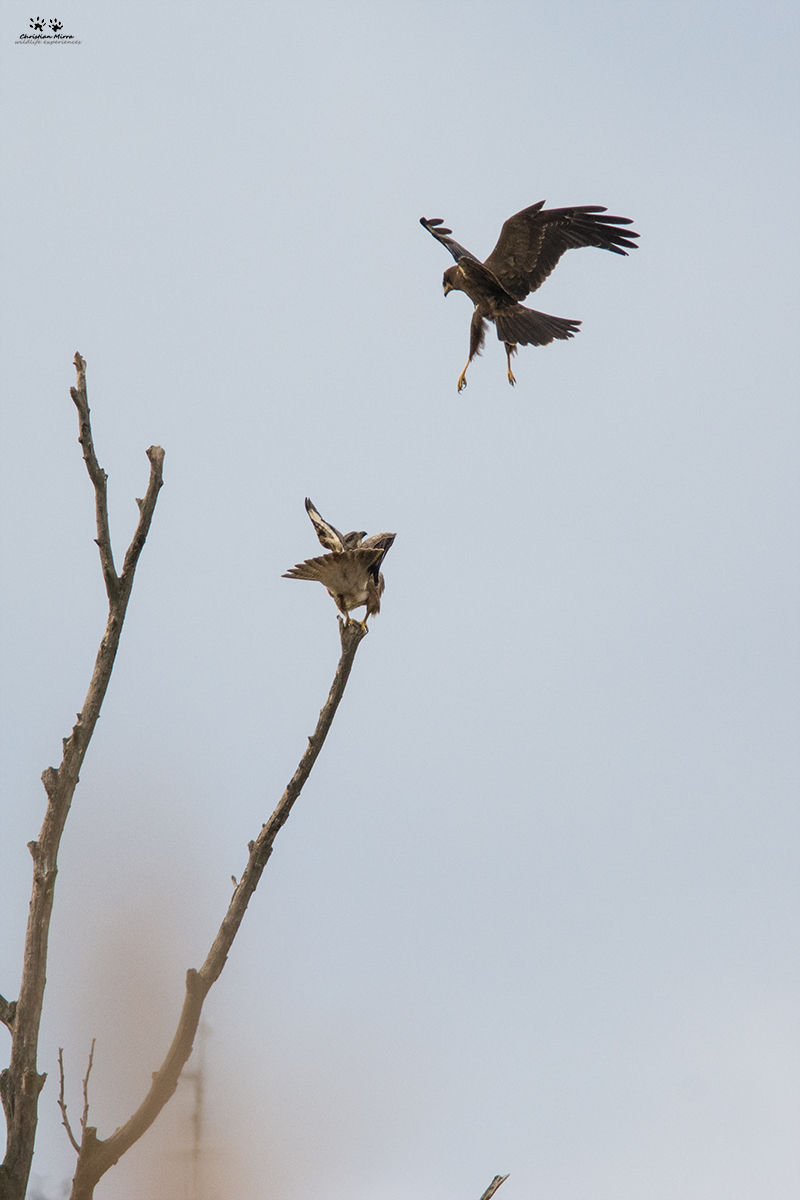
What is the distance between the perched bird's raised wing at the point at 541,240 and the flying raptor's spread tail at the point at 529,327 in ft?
0.88

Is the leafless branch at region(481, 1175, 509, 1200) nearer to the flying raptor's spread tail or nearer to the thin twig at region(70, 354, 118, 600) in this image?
the thin twig at region(70, 354, 118, 600)

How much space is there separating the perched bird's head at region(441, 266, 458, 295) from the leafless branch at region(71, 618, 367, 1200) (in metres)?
6.51

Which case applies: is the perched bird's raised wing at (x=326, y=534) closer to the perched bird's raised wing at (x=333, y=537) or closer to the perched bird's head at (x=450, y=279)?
the perched bird's raised wing at (x=333, y=537)

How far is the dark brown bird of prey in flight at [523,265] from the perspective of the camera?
1072cm

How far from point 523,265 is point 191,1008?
8.18 meters

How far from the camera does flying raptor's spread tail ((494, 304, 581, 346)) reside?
10555mm

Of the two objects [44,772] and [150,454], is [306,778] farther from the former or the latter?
[150,454]

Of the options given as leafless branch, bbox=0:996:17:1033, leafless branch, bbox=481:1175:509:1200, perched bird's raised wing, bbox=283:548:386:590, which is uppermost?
perched bird's raised wing, bbox=283:548:386:590

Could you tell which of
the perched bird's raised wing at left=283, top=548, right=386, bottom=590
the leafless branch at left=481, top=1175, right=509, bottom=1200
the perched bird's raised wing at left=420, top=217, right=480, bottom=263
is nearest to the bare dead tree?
the leafless branch at left=481, top=1175, right=509, bottom=1200

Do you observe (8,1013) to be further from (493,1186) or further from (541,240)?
(541,240)

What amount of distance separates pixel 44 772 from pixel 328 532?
2139 millimetres

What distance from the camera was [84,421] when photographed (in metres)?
5.62

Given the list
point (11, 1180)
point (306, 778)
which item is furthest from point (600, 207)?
point (11, 1180)

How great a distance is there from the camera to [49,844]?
5391 millimetres
